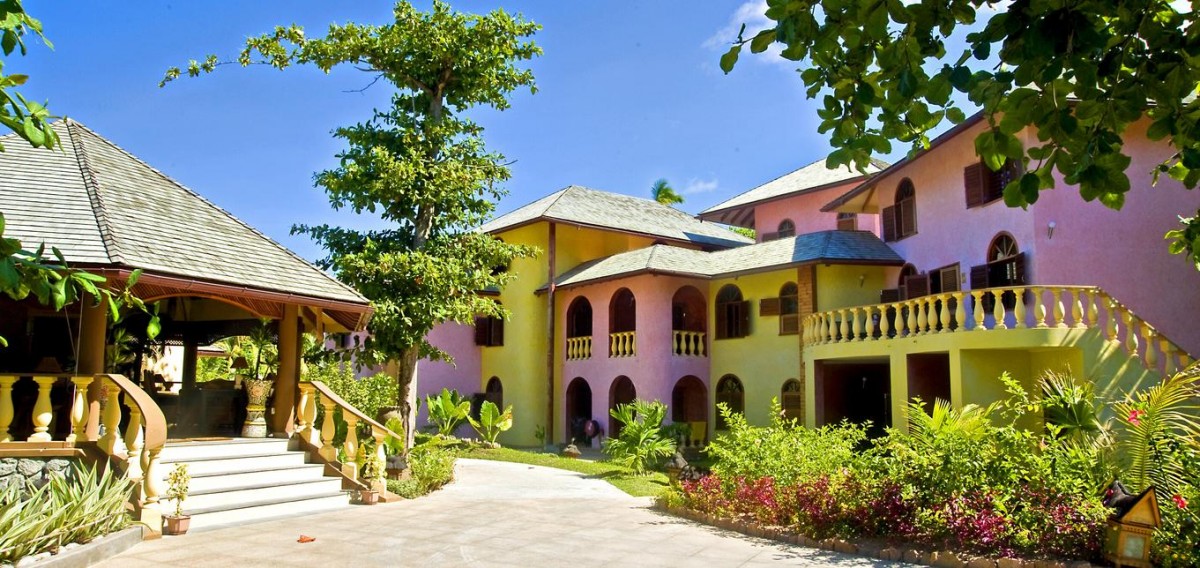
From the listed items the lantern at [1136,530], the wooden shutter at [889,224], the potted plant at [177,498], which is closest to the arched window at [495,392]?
the wooden shutter at [889,224]

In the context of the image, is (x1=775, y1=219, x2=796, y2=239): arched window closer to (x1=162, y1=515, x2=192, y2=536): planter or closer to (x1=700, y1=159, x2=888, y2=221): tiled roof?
(x1=700, y1=159, x2=888, y2=221): tiled roof

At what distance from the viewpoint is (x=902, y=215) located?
20.8m

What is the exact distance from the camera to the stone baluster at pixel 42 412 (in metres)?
9.86

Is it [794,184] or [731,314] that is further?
[794,184]

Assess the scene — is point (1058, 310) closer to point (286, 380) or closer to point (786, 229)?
point (286, 380)

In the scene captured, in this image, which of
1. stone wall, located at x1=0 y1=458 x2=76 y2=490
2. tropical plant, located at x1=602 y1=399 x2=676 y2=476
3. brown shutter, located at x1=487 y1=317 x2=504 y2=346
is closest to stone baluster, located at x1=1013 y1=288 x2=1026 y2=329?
tropical plant, located at x1=602 y1=399 x2=676 y2=476

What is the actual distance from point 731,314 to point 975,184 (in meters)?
7.94

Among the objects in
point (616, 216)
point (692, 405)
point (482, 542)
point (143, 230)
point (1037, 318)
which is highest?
point (616, 216)

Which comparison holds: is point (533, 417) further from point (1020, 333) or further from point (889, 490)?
point (889, 490)

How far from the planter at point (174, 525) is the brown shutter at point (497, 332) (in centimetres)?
1916

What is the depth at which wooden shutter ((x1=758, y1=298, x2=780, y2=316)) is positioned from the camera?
22.3m

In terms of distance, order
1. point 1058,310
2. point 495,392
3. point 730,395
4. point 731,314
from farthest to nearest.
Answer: point 495,392 → point 731,314 → point 730,395 → point 1058,310

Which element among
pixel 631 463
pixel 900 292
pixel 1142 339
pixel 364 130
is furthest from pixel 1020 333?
pixel 364 130

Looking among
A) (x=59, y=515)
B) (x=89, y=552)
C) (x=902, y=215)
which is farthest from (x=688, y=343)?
(x=59, y=515)
